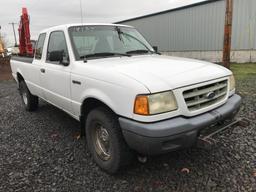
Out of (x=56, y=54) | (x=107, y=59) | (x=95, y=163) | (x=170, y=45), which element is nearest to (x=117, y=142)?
(x=95, y=163)

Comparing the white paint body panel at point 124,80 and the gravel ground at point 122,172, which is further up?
the white paint body panel at point 124,80

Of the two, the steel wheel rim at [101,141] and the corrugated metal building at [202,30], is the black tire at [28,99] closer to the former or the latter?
the steel wheel rim at [101,141]

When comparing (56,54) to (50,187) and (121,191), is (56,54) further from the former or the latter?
(121,191)

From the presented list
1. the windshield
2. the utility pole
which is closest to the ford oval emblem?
the windshield

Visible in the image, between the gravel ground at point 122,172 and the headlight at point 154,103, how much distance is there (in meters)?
0.97

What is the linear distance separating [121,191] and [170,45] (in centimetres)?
1837

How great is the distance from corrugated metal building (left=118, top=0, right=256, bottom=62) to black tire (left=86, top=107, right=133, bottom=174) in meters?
13.7

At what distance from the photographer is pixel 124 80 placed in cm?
276

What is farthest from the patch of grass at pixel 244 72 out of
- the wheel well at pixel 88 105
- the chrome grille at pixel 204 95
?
the wheel well at pixel 88 105

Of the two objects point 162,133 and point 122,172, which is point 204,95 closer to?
point 162,133

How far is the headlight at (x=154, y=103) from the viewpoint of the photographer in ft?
8.54

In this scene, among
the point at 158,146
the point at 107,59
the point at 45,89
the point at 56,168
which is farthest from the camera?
the point at 45,89

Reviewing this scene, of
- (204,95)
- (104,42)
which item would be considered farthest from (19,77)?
(204,95)

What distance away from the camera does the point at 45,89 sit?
478 cm
